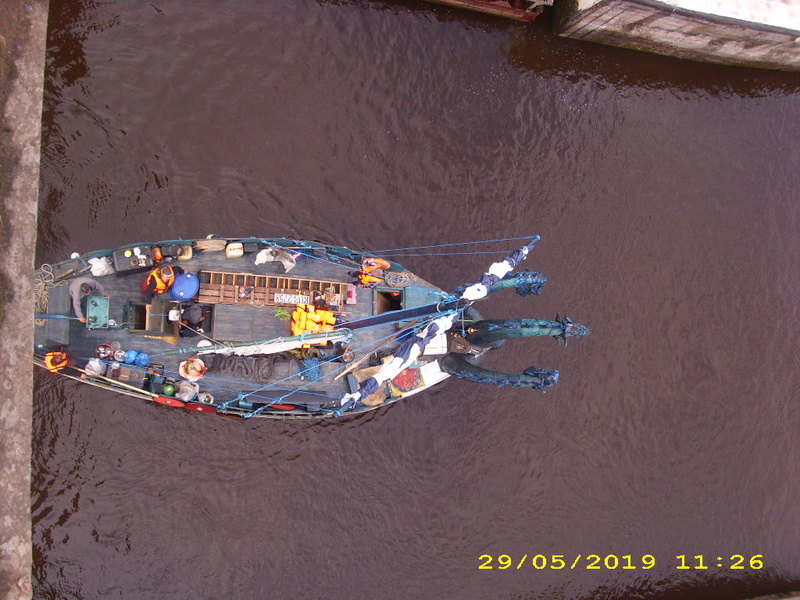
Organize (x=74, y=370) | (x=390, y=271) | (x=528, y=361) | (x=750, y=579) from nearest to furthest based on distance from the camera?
(x=74, y=370) → (x=390, y=271) → (x=528, y=361) → (x=750, y=579)

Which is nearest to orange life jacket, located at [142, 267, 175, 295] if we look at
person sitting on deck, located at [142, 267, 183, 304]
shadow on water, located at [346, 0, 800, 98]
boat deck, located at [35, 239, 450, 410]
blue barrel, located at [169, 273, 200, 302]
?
person sitting on deck, located at [142, 267, 183, 304]

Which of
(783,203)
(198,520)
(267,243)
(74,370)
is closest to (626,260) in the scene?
(783,203)

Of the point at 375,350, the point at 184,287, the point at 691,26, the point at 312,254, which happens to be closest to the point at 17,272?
the point at 184,287

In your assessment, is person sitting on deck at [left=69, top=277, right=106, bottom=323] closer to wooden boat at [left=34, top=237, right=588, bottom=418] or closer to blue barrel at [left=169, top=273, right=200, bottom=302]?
wooden boat at [left=34, top=237, right=588, bottom=418]

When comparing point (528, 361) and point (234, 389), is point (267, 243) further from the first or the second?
point (528, 361)

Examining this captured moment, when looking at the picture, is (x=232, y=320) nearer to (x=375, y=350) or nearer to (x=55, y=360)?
(x=375, y=350)
